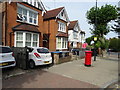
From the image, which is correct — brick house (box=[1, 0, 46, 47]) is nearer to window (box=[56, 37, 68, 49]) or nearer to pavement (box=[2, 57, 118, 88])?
window (box=[56, 37, 68, 49])

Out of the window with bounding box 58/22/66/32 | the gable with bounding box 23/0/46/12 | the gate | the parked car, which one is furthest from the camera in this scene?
the window with bounding box 58/22/66/32

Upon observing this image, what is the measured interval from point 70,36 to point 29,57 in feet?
59.0

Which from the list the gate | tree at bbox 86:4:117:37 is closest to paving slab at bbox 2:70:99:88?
the gate

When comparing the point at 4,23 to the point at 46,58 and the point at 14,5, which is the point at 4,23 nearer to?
the point at 14,5

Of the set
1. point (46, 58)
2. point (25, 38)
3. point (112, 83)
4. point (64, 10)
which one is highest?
point (64, 10)

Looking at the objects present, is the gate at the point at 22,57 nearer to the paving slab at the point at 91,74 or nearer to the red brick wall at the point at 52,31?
the paving slab at the point at 91,74

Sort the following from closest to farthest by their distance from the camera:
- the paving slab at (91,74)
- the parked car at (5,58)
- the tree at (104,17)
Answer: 1. the paving slab at (91,74)
2. the parked car at (5,58)
3. the tree at (104,17)

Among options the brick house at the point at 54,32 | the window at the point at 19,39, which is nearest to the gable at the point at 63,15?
the brick house at the point at 54,32

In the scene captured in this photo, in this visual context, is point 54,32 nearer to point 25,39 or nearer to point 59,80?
point 25,39

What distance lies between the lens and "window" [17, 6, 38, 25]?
423 inches

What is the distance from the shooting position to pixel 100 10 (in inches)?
878

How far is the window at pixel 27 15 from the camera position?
10734 mm

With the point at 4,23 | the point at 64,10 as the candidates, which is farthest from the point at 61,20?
the point at 4,23

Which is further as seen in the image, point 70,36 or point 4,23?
point 70,36
